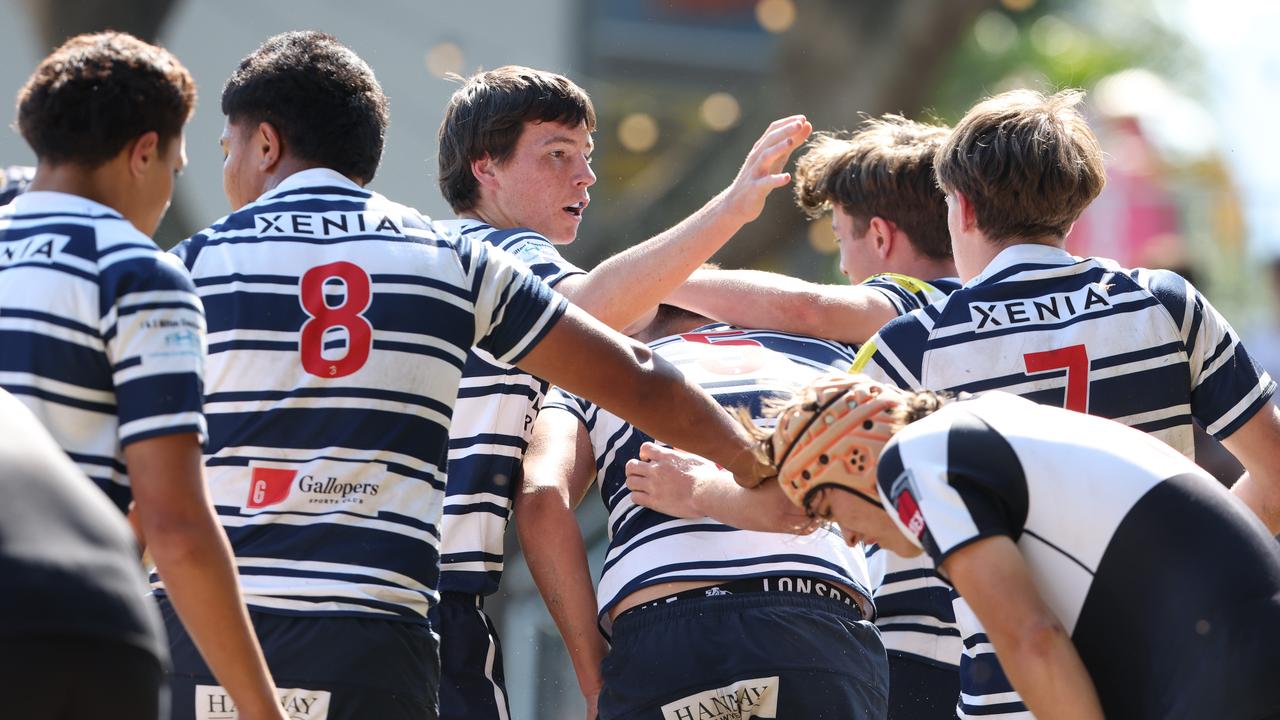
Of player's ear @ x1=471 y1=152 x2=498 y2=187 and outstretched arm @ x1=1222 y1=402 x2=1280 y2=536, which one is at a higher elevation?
player's ear @ x1=471 y1=152 x2=498 y2=187

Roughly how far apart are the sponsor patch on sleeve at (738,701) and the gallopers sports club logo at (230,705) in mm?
754

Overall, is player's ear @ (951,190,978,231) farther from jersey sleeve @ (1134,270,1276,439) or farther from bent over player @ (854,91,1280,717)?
jersey sleeve @ (1134,270,1276,439)

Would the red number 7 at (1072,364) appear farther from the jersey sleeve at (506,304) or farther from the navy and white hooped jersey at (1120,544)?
the jersey sleeve at (506,304)

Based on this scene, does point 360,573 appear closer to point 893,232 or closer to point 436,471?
point 436,471

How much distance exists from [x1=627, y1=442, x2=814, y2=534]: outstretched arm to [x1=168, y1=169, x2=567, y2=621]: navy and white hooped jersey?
0.61 m

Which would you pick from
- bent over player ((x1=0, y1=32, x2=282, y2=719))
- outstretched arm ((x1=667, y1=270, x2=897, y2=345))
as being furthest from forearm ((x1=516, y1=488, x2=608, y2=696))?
bent over player ((x1=0, y1=32, x2=282, y2=719))

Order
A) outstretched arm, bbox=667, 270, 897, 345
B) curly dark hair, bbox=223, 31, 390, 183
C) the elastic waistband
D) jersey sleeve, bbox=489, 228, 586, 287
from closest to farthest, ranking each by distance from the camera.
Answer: curly dark hair, bbox=223, 31, 390, 183 → the elastic waistband → jersey sleeve, bbox=489, 228, 586, 287 → outstretched arm, bbox=667, 270, 897, 345

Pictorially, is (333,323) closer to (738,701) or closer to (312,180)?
(312,180)

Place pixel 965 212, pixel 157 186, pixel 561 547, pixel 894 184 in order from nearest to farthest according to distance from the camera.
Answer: pixel 157 186 → pixel 965 212 → pixel 561 547 → pixel 894 184

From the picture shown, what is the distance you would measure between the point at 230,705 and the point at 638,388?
86 centimetres

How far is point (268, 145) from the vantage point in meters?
2.75

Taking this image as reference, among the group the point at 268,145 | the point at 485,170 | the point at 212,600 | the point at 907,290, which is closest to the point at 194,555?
the point at 212,600

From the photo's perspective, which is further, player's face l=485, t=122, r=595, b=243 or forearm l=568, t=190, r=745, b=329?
player's face l=485, t=122, r=595, b=243

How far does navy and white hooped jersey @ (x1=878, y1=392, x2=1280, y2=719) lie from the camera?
6.70 feet
